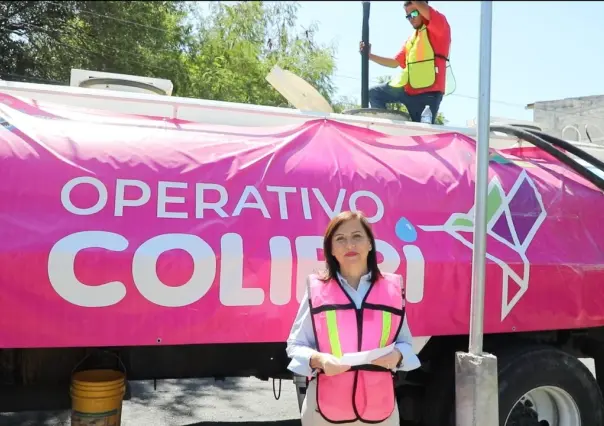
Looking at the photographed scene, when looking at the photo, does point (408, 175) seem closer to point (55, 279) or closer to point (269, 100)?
point (55, 279)

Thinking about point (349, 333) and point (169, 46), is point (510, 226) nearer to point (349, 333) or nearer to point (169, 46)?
point (349, 333)

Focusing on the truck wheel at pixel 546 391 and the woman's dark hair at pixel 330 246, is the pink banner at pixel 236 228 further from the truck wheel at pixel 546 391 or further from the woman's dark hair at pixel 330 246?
the woman's dark hair at pixel 330 246

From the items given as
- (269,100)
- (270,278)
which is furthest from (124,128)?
(269,100)

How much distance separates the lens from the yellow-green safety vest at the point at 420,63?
5.62m

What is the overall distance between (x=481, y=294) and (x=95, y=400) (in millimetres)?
2237

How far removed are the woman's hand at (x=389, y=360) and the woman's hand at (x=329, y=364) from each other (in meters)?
0.15

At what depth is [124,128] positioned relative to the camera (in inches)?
141

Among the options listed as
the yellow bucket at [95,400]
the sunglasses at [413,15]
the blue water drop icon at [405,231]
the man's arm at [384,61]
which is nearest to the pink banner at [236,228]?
the blue water drop icon at [405,231]

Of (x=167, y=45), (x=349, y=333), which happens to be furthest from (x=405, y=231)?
(x=167, y=45)

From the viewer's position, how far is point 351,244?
2707mm

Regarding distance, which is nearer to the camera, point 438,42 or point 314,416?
point 314,416

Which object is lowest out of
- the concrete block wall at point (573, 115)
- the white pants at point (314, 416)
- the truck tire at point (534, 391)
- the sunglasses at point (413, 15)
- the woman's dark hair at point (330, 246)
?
the truck tire at point (534, 391)

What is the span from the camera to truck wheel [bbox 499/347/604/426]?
3840mm

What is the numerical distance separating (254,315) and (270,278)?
23cm
